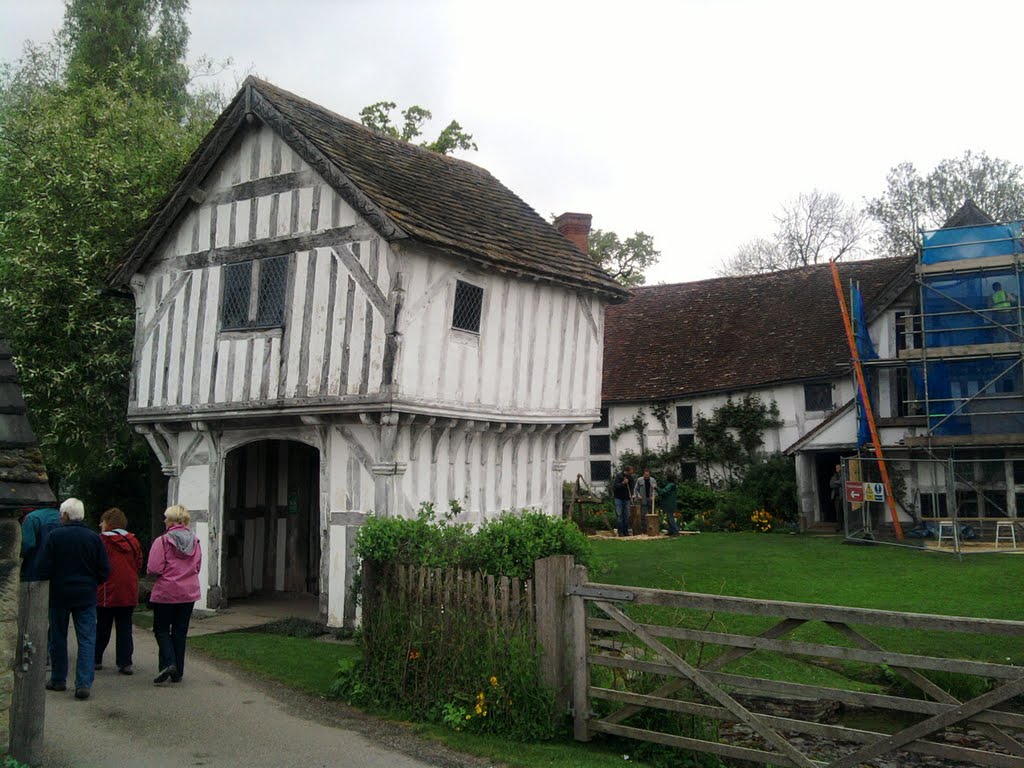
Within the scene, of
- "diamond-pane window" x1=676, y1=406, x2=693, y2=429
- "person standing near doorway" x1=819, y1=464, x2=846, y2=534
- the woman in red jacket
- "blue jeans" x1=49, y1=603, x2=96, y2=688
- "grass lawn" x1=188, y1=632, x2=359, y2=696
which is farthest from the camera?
"diamond-pane window" x1=676, y1=406, x2=693, y2=429

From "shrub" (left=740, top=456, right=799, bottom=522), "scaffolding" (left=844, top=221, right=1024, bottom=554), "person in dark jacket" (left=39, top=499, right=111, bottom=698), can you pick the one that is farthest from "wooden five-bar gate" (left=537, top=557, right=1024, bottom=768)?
"shrub" (left=740, top=456, right=799, bottom=522)

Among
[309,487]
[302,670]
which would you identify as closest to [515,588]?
[302,670]

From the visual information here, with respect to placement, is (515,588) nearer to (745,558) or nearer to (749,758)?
(749,758)

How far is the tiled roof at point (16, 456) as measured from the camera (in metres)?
5.91

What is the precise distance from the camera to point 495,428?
1384 centimetres

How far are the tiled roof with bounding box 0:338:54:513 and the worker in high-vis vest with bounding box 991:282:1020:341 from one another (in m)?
19.7

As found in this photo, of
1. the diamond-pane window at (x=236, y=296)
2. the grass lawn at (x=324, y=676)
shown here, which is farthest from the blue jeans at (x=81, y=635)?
the diamond-pane window at (x=236, y=296)

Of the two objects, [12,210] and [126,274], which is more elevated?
[12,210]

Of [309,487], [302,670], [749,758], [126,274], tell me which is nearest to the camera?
[749,758]

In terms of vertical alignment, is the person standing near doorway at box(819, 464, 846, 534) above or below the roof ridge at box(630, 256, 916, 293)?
below

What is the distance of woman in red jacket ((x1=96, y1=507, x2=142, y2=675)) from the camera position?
9.14 meters

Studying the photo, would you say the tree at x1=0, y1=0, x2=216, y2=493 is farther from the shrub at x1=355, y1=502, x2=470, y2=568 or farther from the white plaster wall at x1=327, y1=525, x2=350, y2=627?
the shrub at x1=355, y1=502, x2=470, y2=568

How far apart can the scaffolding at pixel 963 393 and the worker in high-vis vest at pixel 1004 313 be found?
22 millimetres

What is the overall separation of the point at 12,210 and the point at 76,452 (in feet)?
15.4
